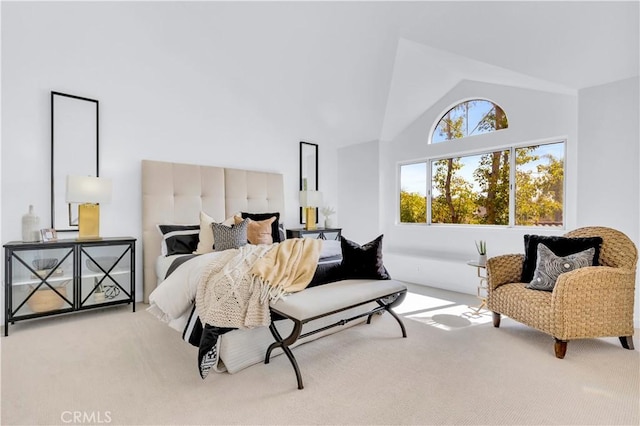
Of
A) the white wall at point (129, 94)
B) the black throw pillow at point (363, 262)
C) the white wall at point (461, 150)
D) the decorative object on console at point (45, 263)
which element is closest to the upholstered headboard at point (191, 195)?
the white wall at point (129, 94)

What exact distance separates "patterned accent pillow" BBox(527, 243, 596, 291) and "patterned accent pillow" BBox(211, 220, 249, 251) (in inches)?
108

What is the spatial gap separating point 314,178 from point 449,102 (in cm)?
235

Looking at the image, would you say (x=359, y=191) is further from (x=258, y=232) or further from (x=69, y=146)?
(x=69, y=146)

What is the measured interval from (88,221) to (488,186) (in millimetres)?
4794

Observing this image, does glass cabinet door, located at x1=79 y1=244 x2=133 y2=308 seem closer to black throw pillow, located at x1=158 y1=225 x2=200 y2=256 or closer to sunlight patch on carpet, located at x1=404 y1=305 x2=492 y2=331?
black throw pillow, located at x1=158 y1=225 x2=200 y2=256

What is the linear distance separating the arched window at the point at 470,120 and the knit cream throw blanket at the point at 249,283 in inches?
129

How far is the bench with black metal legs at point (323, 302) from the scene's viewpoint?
6.84ft

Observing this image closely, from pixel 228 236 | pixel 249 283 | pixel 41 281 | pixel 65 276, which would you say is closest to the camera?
pixel 249 283

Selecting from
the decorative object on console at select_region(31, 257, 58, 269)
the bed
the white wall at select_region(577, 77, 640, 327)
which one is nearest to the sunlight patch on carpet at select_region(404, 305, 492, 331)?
the bed

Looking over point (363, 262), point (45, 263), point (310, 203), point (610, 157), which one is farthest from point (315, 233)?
point (610, 157)

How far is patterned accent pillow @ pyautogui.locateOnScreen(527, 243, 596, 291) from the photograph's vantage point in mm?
2713

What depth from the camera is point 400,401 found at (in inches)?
74.9

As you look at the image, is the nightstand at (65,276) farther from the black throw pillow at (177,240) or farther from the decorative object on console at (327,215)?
the decorative object on console at (327,215)

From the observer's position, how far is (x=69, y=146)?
346cm
